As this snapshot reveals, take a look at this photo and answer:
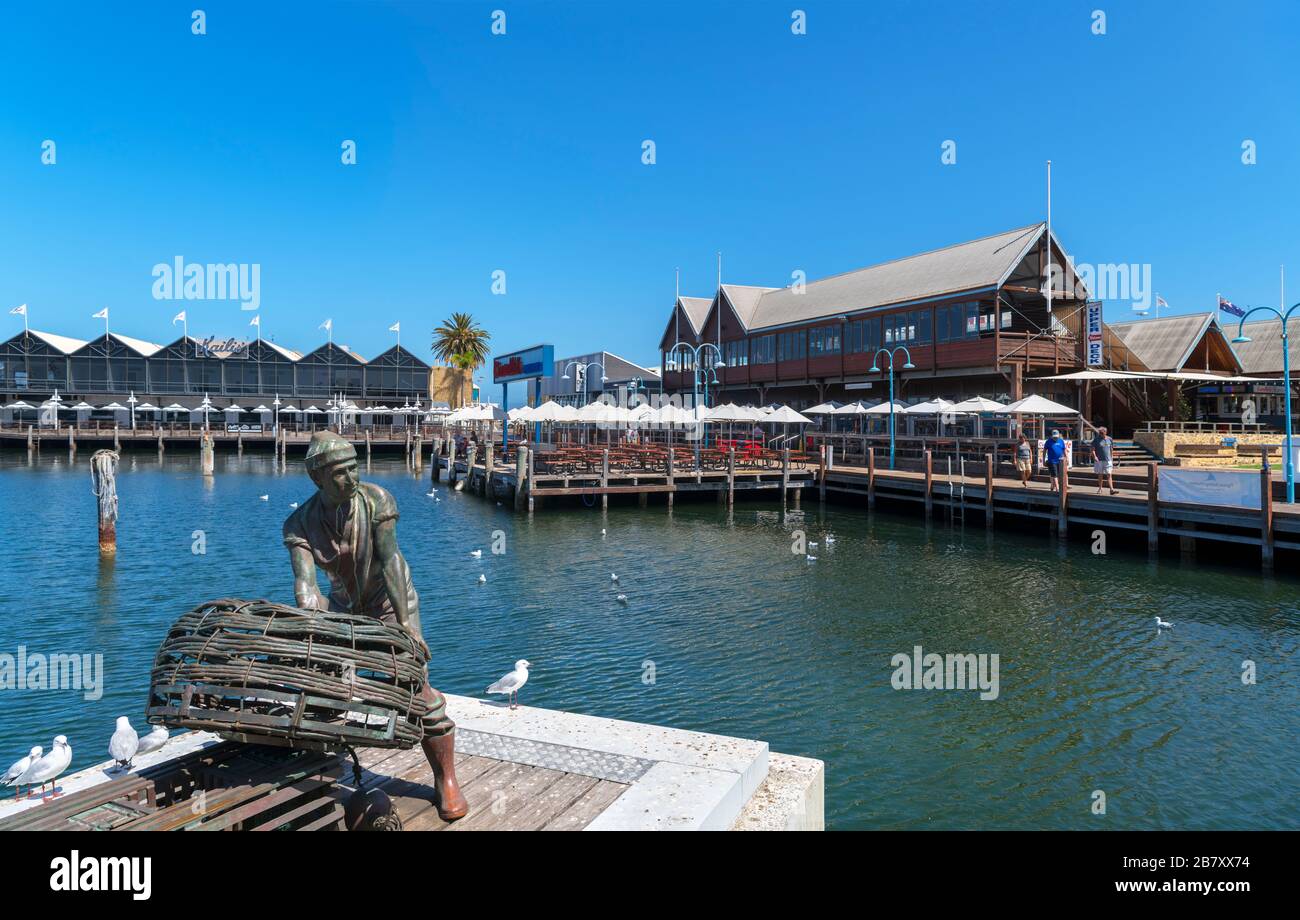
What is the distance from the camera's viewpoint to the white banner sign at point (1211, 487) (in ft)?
72.6

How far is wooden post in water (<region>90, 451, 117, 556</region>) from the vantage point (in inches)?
920

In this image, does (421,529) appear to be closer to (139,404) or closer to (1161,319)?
(1161,319)

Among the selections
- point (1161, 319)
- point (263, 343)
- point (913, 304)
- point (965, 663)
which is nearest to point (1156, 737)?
point (965, 663)

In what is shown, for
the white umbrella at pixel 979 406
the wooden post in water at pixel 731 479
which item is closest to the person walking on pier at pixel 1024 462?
the white umbrella at pixel 979 406

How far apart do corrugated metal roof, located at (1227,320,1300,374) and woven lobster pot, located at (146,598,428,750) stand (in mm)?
50239

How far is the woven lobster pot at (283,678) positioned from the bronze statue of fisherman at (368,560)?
2.12 ft

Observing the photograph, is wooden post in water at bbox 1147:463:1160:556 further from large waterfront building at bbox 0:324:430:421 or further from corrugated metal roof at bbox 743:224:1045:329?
large waterfront building at bbox 0:324:430:421

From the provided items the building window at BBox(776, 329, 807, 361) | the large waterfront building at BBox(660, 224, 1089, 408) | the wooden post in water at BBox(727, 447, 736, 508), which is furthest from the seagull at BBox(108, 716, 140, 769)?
the building window at BBox(776, 329, 807, 361)

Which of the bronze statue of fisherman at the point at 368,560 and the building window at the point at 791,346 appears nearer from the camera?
the bronze statue of fisherman at the point at 368,560

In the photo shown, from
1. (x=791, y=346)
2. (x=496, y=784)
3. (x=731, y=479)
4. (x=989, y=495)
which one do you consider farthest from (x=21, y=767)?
(x=791, y=346)

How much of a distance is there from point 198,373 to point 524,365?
51.6 meters

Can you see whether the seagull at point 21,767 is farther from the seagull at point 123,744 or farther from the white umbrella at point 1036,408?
the white umbrella at point 1036,408

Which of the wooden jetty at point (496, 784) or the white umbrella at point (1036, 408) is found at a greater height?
the white umbrella at point (1036, 408)

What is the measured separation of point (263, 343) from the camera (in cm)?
8888
